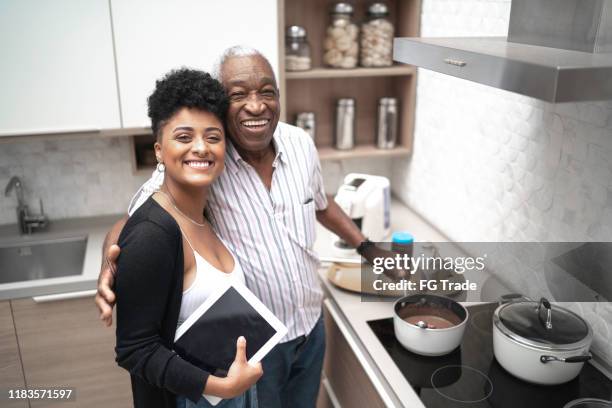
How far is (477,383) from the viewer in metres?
1.40

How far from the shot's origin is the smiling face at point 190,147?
115cm

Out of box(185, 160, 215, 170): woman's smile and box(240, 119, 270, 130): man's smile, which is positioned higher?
box(240, 119, 270, 130): man's smile

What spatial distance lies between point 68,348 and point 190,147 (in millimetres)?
1247

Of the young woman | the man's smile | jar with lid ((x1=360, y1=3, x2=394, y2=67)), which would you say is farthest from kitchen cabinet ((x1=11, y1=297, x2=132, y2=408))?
jar with lid ((x1=360, y1=3, x2=394, y2=67))

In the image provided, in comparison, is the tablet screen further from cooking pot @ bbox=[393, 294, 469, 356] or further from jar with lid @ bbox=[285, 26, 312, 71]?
jar with lid @ bbox=[285, 26, 312, 71]

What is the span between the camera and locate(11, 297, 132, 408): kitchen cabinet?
195cm

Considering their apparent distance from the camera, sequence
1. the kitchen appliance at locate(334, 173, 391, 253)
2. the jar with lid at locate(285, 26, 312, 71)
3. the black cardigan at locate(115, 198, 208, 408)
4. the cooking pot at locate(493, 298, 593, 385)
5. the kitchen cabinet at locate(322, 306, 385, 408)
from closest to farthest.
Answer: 1. the black cardigan at locate(115, 198, 208, 408)
2. the cooking pot at locate(493, 298, 593, 385)
3. the kitchen cabinet at locate(322, 306, 385, 408)
4. the kitchen appliance at locate(334, 173, 391, 253)
5. the jar with lid at locate(285, 26, 312, 71)

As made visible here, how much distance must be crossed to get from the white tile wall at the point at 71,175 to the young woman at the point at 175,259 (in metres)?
1.30

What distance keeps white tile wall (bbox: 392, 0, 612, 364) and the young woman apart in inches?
38.3

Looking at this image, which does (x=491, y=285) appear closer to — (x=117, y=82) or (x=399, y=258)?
(x=399, y=258)

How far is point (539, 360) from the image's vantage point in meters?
1.33

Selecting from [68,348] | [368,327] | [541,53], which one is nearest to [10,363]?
[68,348]

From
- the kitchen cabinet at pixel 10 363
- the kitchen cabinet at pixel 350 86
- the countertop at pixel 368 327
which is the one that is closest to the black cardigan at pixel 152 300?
the countertop at pixel 368 327

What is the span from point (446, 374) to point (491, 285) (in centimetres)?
54
